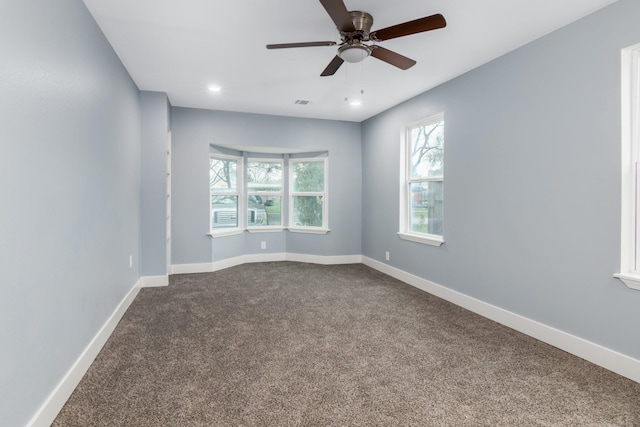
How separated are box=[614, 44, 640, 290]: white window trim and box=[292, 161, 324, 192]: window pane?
13.8 ft

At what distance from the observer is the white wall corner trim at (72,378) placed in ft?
5.51

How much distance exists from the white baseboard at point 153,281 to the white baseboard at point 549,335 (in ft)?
10.8

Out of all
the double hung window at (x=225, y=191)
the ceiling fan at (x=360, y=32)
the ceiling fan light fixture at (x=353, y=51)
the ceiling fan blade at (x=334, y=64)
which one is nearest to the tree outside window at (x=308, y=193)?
the double hung window at (x=225, y=191)

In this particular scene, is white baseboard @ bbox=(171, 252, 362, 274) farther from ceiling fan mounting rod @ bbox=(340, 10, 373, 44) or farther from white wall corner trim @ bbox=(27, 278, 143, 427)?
ceiling fan mounting rod @ bbox=(340, 10, 373, 44)

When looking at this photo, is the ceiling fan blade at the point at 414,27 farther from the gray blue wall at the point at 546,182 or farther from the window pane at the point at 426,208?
the window pane at the point at 426,208

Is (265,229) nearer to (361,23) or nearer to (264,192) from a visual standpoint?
(264,192)

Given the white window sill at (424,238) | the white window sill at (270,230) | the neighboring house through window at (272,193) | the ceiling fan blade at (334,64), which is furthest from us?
the neighboring house through window at (272,193)

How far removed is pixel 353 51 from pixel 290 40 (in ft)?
2.47

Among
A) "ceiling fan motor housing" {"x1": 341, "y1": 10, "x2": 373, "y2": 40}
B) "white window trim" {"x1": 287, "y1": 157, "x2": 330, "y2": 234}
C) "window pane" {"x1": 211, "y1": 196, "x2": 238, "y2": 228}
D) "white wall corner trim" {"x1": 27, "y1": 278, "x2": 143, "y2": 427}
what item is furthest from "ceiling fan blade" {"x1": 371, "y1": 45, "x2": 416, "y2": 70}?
"window pane" {"x1": 211, "y1": 196, "x2": 238, "y2": 228}

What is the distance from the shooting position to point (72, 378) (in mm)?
2035

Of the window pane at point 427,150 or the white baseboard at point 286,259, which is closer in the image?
the window pane at point 427,150

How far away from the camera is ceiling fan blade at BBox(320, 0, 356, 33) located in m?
1.91

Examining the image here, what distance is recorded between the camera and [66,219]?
6.60 ft

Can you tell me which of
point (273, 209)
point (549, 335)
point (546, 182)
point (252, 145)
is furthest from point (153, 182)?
point (549, 335)
